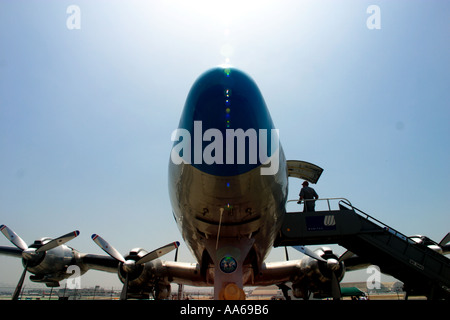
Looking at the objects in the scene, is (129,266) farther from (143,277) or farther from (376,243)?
(376,243)

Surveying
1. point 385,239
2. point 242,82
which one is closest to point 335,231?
point 385,239

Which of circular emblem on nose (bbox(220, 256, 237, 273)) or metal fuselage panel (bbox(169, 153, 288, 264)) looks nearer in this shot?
metal fuselage panel (bbox(169, 153, 288, 264))

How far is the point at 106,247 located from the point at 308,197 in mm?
8959

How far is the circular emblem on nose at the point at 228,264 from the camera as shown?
20.4 feet

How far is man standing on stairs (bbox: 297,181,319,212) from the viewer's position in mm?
9242

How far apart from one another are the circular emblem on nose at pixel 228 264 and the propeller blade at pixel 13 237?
1145cm

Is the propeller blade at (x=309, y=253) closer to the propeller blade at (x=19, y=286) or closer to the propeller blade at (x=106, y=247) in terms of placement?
the propeller blade at (x=106, y=247)

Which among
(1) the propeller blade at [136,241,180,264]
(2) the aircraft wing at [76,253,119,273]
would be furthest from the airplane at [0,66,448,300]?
(2) the aircraft wing at [76,253,119,273]

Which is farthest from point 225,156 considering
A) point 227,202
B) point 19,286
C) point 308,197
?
point 19,286

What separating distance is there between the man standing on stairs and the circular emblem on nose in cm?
403

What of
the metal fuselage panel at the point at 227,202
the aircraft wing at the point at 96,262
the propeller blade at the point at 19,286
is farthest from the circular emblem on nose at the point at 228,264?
the aircraft wing at the point at 96,262

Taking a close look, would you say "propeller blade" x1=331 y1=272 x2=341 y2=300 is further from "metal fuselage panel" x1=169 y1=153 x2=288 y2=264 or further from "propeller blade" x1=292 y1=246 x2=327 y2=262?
"metal fuselage panel" x1=169 y1=153 x2=288 y2=264

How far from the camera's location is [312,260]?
448 inches
